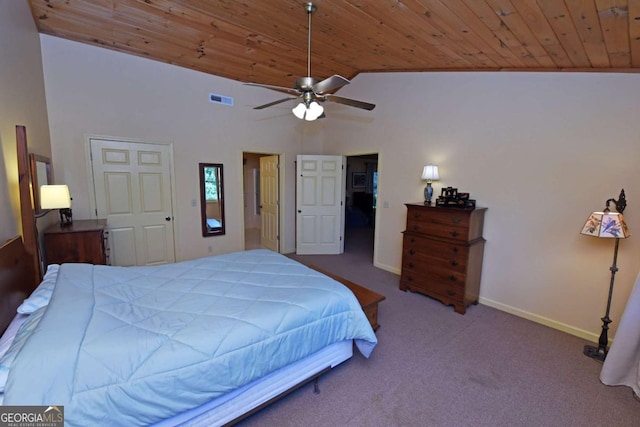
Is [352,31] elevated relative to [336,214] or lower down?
elevated

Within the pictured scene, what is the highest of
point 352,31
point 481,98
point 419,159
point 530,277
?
point 352,31

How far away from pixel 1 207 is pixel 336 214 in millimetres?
4334

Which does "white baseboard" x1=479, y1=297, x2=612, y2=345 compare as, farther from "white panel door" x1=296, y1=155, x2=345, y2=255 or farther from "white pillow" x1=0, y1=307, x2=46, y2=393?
"white pillow" x1=0, y1=307, x2=46, y2=393

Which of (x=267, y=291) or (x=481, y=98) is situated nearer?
(x=267, y=291)

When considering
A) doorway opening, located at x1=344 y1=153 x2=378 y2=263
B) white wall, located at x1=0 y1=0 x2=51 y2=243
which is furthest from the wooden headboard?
doorway opening, located at x1=344 y1=153 x2=378 y2=263

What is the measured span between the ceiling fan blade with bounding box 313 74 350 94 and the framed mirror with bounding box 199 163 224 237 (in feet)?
9.65

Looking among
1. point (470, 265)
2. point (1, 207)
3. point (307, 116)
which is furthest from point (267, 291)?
point (470, 265)

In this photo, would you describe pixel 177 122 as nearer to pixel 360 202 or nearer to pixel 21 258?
pixel 21 258

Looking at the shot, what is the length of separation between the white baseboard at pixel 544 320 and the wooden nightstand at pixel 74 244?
178 inches

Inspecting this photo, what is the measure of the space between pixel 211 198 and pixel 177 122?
1265 millimetres

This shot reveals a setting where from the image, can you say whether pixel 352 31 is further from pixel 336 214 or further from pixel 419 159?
pixel 336 214

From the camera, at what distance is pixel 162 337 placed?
4.83ft

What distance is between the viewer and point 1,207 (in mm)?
1883

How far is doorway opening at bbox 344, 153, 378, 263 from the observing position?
278 inches
